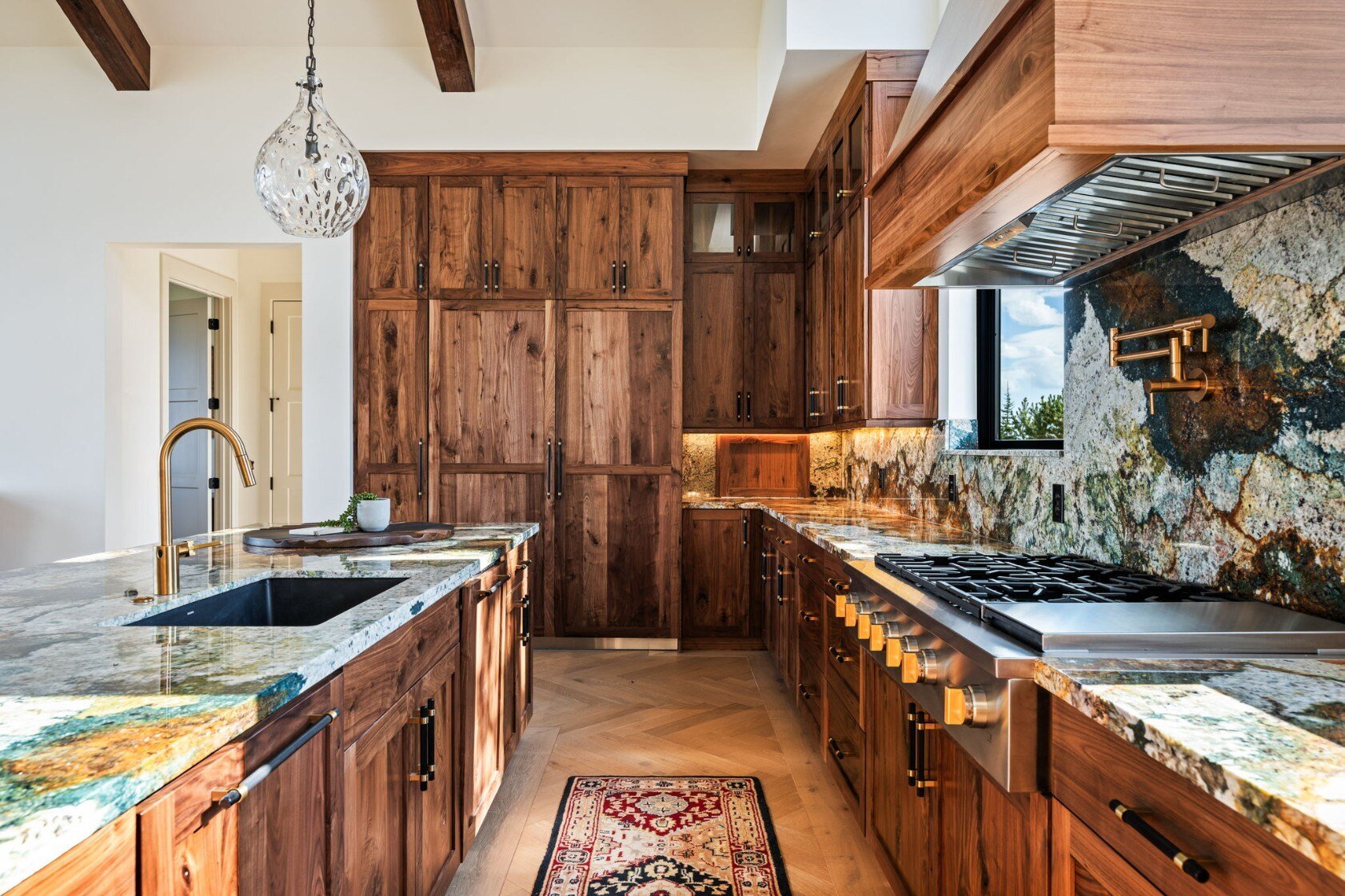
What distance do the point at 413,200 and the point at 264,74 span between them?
1139 millimetres

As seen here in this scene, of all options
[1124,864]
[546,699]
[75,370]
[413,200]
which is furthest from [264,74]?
[1124,864]

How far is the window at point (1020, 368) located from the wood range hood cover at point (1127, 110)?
872 millimetres

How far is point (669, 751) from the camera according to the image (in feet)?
10.2

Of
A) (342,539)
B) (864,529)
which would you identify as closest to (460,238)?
(342,539)

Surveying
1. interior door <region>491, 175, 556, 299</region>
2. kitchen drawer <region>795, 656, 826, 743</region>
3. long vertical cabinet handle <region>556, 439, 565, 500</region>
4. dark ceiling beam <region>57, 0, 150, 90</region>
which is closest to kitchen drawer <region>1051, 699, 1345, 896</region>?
kitchen drawer <region>795, 656, 826, 743</region>

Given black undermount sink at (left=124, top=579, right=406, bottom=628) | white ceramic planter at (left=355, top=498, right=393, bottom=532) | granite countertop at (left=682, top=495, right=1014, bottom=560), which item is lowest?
black undermount sink at (left=124, top=579, right=406, bottom=628)

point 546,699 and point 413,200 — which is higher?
point 413,200

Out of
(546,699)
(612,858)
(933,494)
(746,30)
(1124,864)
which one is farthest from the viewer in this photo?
(746,30)

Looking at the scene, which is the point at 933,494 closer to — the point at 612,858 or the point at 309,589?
the point at 612,858

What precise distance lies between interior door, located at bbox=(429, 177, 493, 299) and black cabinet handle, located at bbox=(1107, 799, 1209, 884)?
416cm

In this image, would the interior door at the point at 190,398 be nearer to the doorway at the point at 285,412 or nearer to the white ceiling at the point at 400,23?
the doorway at the point at 285,412

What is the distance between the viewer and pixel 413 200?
4.55 m

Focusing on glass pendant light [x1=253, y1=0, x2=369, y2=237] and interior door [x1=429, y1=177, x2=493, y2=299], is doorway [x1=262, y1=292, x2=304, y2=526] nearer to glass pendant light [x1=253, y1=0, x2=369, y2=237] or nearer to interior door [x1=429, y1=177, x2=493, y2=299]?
interior door [x1=429, y1=177, x2=493, y2=299]

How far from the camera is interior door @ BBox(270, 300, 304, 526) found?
6641mm
